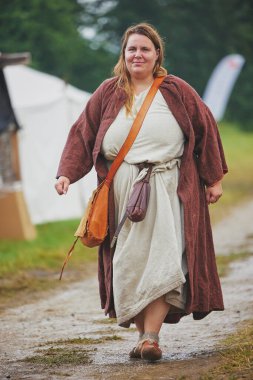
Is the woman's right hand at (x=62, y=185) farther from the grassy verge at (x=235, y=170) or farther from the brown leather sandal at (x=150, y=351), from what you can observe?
the grassy verge at (x=235, y=170)

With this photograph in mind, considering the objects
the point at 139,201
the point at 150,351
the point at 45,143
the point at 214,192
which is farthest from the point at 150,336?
the point at 45,143

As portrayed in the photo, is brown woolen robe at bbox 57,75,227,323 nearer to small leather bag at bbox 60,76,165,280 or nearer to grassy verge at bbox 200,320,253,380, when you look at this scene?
small leather bag at bbox 60,76,165,280

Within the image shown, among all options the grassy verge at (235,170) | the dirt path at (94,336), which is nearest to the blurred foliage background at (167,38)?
the grassy verge at (235,170)

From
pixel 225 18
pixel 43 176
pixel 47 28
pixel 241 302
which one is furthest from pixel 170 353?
pixel 225 18

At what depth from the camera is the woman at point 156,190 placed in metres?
5.30

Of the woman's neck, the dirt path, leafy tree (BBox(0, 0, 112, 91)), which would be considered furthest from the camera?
leafy tree (BBox(0, 0, 112, 91))

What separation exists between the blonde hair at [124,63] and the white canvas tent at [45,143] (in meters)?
10.9

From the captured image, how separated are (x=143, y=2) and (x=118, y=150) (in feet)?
131

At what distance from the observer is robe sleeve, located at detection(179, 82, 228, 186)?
5.43 meters

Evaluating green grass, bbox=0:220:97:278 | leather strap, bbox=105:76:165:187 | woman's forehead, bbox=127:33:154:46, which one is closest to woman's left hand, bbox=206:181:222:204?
leather strap, bbox=105:76:165:187

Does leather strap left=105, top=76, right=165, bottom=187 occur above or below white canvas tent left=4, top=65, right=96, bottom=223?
above

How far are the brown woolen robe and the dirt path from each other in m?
0.33

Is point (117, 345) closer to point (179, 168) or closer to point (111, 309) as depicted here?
point (111, 309)

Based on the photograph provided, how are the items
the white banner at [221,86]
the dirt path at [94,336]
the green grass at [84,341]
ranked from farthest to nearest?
the white banner at [221,86] < the green grass at [84,341] < the dirt path at [94,336]
